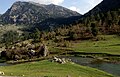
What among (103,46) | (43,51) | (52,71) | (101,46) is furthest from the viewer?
(43,51)

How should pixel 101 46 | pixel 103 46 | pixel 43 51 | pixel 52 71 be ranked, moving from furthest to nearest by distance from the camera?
pixel 43 51, pixel 101 46, pixel 103 46, pixel 52 71

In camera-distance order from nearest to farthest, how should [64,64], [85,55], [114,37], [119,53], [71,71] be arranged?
1. [71,71]
2. [64,64]
3. [119,53]
4. [85,55]
5. [114,37]

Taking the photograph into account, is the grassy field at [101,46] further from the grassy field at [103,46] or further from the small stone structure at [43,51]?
the small stone structure at [43,51]

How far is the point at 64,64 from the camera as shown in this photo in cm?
6644

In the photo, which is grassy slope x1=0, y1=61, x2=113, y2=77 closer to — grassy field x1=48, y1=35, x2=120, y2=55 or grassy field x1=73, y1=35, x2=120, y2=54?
grassy field x1=48, y1=35, x2=120, y2=55

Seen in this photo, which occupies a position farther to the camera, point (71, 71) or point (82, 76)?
point (71, 71)

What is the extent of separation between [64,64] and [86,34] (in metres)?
133

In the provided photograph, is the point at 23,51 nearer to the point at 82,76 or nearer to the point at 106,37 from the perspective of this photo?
the point at 106,37

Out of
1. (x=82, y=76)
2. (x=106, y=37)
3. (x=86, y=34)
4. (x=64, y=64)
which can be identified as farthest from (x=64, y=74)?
(x=86, y=34)

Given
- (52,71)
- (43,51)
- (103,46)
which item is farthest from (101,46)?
(52,71)

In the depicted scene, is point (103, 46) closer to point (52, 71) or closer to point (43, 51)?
point (43, 51)

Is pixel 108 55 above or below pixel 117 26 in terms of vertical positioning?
below

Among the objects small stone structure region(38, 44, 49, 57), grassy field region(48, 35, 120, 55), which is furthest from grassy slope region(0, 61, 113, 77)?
small stone structure region(38, 44, 49, 57)

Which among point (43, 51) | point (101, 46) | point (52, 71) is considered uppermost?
point (52, 71)
